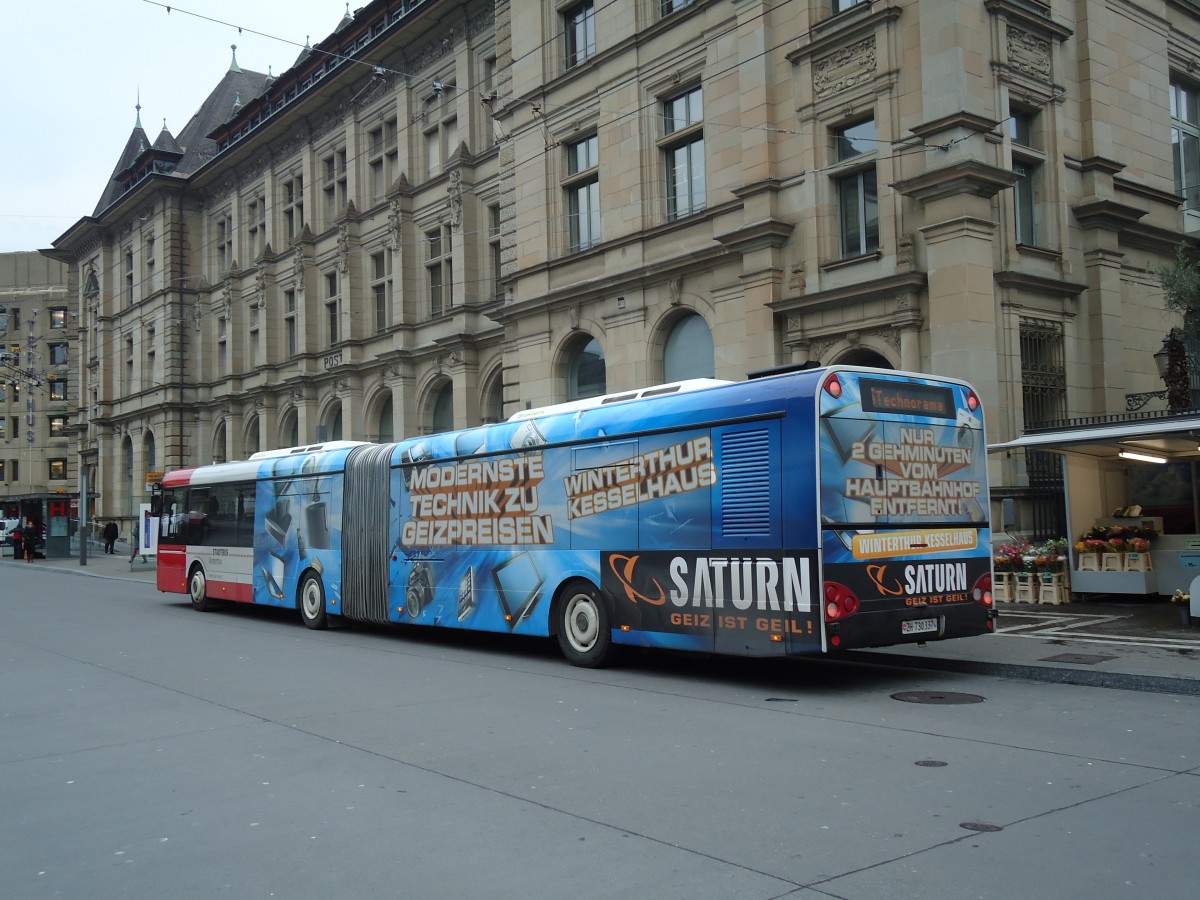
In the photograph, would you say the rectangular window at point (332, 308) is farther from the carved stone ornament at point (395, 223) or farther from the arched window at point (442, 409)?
the arched window at point (442, 409)

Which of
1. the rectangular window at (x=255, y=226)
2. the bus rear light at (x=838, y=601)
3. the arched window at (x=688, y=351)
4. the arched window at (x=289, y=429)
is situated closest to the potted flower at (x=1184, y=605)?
the bus rear light at (x=838, y=601)

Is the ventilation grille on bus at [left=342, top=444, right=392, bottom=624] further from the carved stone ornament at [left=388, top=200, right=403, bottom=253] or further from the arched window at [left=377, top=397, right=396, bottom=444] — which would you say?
the arched window at [left=377, top=397, right=396, bottom=444]

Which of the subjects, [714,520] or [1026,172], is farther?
[1026,172]

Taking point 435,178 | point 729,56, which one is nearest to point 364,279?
point 435,178

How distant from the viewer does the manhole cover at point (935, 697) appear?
398 inches

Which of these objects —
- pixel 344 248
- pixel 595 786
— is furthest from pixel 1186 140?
pixel 344 248

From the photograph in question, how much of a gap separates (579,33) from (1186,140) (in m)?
14.6

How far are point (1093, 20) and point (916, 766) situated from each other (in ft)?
63.8

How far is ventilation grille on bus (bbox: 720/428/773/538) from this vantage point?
36.1 ft

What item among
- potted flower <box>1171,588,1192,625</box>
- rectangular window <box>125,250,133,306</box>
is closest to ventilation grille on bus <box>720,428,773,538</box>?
potted flower <box>1171,588,1192,625</box>

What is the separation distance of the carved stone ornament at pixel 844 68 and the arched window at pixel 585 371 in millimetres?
8230

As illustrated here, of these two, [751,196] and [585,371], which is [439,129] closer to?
[585,371]

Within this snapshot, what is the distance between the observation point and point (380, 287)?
127ft

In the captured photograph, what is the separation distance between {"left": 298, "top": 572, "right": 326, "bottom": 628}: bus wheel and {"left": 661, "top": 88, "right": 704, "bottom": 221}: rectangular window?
1112 centimetres
